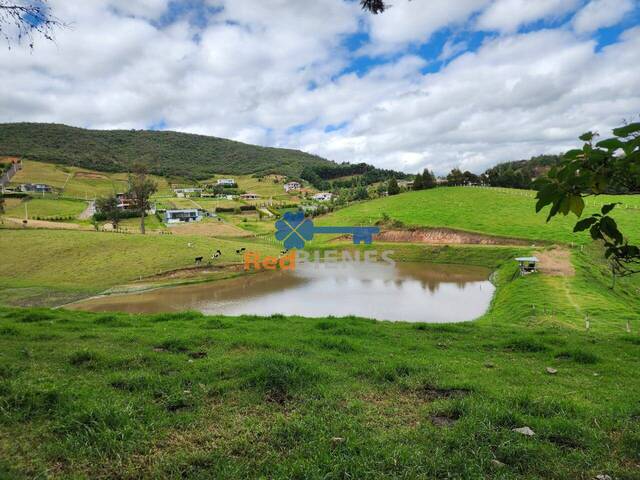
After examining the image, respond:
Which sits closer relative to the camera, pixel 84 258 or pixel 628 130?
pixel 628 130

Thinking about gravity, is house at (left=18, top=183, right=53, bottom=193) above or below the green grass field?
above

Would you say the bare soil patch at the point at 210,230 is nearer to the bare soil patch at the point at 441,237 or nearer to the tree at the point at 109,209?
the tree at the point at 109,209

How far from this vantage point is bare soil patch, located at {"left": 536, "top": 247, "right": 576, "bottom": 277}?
92.4 feet

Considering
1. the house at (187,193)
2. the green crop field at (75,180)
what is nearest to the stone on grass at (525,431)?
the green crop field at (75,180)

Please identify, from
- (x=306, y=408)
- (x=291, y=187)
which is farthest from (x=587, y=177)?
(x=291, y=187)

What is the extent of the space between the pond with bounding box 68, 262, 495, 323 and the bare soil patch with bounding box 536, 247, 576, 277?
444 centimetres

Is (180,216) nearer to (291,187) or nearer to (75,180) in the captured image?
(75,180)

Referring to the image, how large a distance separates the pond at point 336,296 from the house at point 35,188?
8210 cm

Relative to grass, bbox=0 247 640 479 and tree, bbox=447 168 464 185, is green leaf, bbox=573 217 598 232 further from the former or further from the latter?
tree, bbox=447 168 464 185

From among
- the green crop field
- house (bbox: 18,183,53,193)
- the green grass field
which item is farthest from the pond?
house (bbox: 18,183,53,193)

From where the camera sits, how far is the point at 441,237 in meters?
51.4

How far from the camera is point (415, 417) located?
192 inches

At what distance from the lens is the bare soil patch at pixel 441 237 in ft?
152

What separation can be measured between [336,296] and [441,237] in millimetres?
28865
